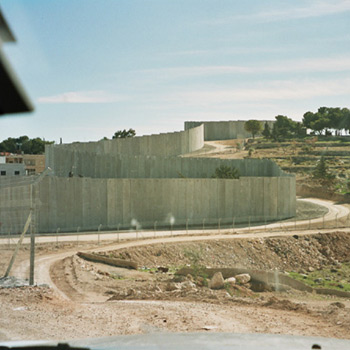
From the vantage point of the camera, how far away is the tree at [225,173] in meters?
56.0

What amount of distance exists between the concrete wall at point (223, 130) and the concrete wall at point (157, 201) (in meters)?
71.5

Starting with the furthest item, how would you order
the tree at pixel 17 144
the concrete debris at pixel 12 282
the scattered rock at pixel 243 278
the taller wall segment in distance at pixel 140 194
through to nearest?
1. the taller wall segment in distance at pixel 140 194
2. the scattered rock at pixel 243 278
3. the concrete debris at pixel 12 282
4. the tree at pixel 17 144

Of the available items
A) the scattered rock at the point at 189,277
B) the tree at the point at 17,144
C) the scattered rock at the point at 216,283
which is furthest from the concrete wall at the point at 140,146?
the scattered rock at the point at 216,283

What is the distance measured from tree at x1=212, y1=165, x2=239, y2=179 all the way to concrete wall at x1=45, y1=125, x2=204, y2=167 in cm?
1218

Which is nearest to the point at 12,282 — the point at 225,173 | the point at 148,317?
the point at 148,317

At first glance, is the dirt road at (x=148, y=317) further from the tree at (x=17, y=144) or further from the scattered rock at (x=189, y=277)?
the scattered rock at (x=189, y=277)

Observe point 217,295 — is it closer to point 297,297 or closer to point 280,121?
point 297,297

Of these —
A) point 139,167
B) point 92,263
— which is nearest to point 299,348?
point 92,263

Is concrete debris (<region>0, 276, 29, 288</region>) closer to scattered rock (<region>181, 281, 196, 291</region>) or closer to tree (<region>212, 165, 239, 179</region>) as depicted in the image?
scattered rock (<region>181, 281, 196, 291</region>)

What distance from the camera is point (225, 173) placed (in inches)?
2215

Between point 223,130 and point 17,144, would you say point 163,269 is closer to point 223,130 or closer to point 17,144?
point 17,144

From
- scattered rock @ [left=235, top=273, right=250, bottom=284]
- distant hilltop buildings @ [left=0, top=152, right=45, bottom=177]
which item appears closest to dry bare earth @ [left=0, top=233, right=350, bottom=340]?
scattered rock @ [left=235, top=273, right=250, bottom=284]

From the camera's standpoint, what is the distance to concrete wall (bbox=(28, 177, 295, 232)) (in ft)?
132

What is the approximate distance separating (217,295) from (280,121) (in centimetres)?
10531
